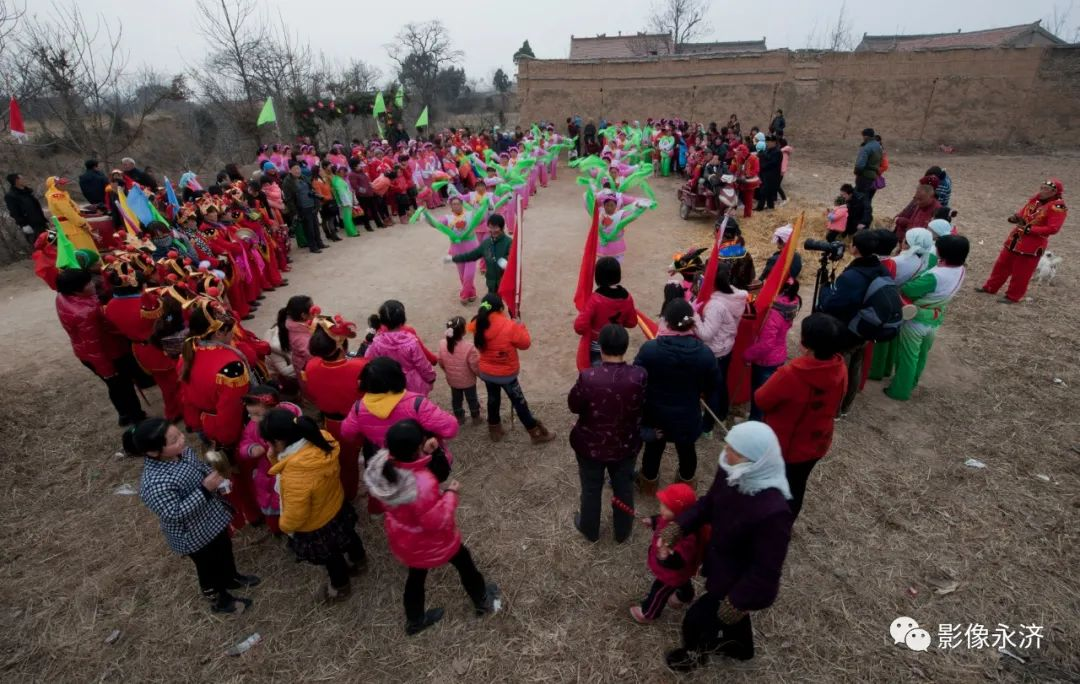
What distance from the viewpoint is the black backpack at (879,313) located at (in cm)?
436

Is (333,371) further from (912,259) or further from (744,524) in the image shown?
(912,259)

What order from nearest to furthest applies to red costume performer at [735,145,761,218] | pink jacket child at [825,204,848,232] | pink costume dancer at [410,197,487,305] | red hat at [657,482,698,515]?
red hat at [657,482,698,515]
pink costume dancer at [410,197,487,305]
pink jacket child at [825,204,848,232]
red costume performer at [735,145,761,218]

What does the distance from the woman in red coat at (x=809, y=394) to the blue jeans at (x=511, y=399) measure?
2.10 m

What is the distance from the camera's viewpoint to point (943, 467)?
4578 millimetres

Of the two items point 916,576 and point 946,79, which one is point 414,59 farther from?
point 916,576

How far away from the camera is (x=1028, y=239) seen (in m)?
7.08

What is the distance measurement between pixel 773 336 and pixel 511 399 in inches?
94.4

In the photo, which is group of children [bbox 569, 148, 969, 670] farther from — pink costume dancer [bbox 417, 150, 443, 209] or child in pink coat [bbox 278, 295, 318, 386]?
pink costume dancer [bbox 417, 150, 443, 209]

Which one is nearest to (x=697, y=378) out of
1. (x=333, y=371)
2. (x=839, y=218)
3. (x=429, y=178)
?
(x=333, y=371)

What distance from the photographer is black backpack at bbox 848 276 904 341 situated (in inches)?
172

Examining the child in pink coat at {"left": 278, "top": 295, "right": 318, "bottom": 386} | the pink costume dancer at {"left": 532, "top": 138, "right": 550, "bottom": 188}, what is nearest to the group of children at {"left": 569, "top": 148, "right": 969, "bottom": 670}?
the child in pink coat at {"left": 278, "top": 295, "right": 318, "bottom": 386}

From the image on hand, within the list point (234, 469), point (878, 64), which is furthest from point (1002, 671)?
point (878, 64)

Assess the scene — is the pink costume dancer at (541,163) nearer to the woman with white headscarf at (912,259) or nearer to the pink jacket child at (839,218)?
the pink jacket child at (839,218)

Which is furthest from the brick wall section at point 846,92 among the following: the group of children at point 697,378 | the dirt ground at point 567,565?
the group of children at point 697,378
